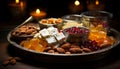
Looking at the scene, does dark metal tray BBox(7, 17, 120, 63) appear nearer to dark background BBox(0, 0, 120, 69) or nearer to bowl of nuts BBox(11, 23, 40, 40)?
dark background BBox(0, 0, 120, 69)

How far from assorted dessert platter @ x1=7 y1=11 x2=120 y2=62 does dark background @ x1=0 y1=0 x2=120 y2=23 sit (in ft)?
2.38

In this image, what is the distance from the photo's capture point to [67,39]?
1.47m

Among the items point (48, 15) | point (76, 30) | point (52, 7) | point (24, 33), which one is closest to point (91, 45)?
point (76, 30)

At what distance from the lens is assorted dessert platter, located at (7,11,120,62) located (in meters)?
1.35

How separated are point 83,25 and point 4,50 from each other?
538mm

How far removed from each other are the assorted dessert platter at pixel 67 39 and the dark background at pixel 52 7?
725mm

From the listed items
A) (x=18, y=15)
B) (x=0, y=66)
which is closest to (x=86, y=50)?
(x=0, y=66)

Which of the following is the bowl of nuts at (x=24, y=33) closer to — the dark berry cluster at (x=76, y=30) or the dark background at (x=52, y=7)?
the dark berry cluster at (x=76, y=30)

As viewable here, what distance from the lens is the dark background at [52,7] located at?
2.42 meters

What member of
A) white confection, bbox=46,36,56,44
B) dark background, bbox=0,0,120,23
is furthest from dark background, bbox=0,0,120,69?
white confection, bbox=46,36,56,44

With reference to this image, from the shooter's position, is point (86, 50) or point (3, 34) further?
point (3, 34)

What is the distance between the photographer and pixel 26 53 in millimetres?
1367

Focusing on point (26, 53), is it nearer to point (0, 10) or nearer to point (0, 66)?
point (0, 66)

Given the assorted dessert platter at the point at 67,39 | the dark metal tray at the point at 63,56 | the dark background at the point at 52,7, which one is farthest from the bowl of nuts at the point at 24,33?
the dark background at the point at 52,7
